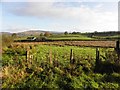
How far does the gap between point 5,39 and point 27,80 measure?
58.4 feet

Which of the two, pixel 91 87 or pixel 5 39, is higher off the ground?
pixel 5 39

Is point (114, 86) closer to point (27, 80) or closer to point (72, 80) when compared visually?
point (72, 80)

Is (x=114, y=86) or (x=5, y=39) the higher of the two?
(x=5, y=39)

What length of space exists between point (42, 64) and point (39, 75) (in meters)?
1.81

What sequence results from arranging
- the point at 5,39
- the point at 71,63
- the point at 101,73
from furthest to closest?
the point at 5,39 → the point at 71,63 → the point at 101,73

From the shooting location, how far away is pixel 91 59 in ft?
64.7

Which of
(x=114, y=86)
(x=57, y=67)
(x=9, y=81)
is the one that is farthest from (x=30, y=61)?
(x=114, y=86)

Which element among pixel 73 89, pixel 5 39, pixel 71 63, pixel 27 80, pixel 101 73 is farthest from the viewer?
pixel 5 39

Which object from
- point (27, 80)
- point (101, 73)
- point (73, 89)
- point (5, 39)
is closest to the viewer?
point (73, 89)

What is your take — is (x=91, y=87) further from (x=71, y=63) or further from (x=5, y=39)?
(x=5, y=39)

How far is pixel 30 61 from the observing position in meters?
19.2

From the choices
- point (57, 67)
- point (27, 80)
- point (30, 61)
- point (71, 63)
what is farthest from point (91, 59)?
point (27, 80)

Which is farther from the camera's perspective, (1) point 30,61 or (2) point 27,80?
(1) point 30,61

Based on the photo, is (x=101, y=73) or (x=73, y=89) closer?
(x=73, y=89)
